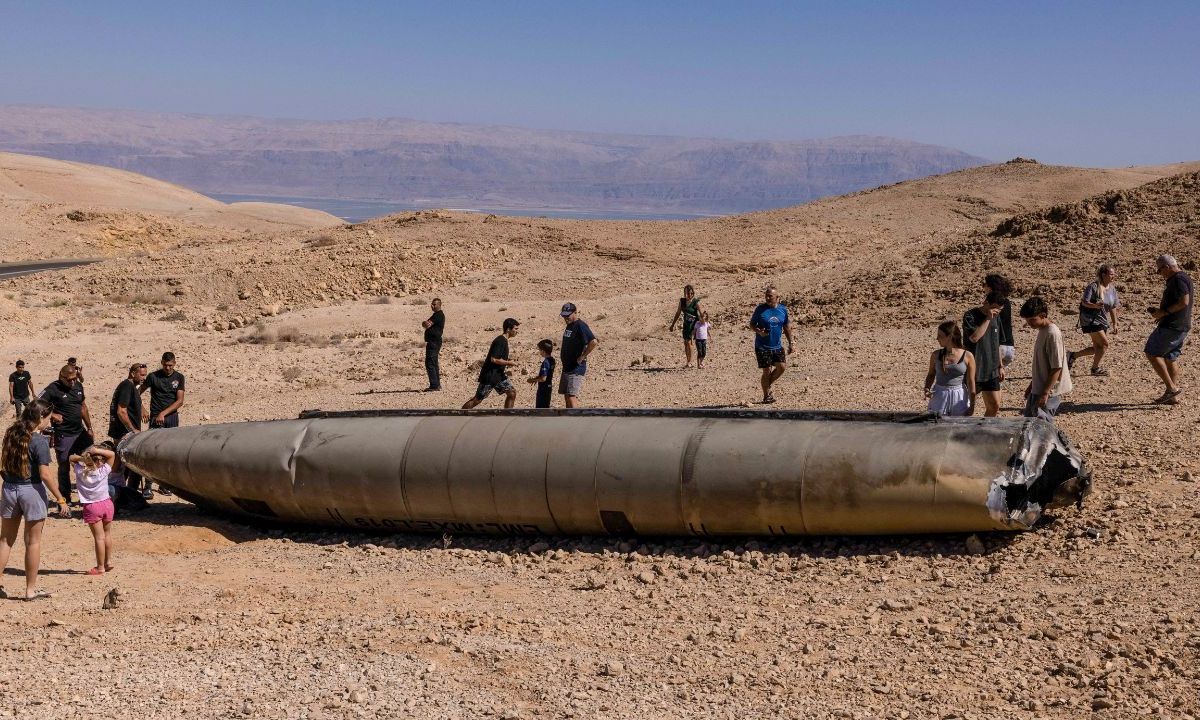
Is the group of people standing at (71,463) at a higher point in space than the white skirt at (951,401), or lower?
lower

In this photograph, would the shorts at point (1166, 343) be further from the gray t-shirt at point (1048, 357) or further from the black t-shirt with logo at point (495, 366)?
the black t-shirt with logo at point (495, 366)

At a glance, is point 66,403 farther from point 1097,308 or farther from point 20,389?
point 1097,308

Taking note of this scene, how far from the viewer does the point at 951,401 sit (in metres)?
10.7

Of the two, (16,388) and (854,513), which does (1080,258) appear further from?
(16,388)

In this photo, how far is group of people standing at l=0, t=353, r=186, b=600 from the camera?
9.74 meters

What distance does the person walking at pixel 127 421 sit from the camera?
1352 cm

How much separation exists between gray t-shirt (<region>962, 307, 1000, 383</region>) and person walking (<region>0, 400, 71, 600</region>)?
8.35m

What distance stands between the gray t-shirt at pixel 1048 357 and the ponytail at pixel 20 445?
356 inches

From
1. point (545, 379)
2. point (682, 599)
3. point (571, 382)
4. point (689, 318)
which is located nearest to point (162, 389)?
point (545, 379)

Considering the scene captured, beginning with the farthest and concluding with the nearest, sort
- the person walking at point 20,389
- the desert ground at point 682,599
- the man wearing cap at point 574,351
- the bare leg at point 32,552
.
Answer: the person walking at point 20,389
the man wearing cap at point 574,351
the bare leg at point 32,552
the desert ground at point 682,599

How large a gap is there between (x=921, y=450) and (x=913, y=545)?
2.63 feet

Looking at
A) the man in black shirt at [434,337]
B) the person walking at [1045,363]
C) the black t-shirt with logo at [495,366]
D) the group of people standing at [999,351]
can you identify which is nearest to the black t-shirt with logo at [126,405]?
the black t-shirt with logo at [495,366]

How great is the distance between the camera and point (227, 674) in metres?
8.02

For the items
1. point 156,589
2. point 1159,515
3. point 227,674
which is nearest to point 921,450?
point 1159,515
